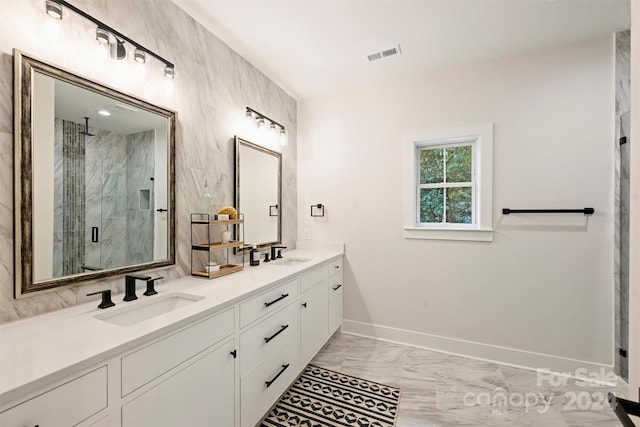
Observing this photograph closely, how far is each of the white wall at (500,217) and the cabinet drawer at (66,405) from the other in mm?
2407

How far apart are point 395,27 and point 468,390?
2.81 m

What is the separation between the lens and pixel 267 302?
173 cm

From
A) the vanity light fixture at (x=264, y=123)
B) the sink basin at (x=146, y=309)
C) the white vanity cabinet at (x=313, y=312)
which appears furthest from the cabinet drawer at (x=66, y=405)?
the vanity light fixture at (x=264, y=123)

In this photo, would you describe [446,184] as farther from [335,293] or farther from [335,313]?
[335,313]

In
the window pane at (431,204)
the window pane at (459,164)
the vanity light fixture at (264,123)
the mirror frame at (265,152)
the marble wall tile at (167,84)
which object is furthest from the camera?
the window pane at (431,204)

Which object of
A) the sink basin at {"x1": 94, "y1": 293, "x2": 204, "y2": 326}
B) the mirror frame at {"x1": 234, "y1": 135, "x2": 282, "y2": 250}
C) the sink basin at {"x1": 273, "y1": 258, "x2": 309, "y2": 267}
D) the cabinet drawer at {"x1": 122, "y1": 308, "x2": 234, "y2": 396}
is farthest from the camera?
the sink basin at {"x1": 273, "y1": 258, "x2": 309, "y2": 267}

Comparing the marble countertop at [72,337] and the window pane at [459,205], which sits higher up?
the window pane at [459,205]

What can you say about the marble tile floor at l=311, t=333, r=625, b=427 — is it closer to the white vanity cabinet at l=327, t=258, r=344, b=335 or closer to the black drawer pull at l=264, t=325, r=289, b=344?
the white vanity cabinet at l=327, t=258, r=344, b=335

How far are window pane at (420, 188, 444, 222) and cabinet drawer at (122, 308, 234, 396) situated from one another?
7.20 feet

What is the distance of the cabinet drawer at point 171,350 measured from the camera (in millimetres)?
1016

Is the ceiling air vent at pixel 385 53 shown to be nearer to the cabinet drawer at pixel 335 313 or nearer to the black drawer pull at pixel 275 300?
the black drawer pull at pixel 275 300

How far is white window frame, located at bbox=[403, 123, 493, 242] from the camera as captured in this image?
2520 millimetres

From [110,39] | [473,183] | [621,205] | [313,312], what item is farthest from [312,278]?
[621,205]

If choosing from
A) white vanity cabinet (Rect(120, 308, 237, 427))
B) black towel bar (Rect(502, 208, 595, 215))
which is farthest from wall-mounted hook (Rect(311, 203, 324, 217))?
white vanity cabinet (Rect(120, 308, 237, 427))
